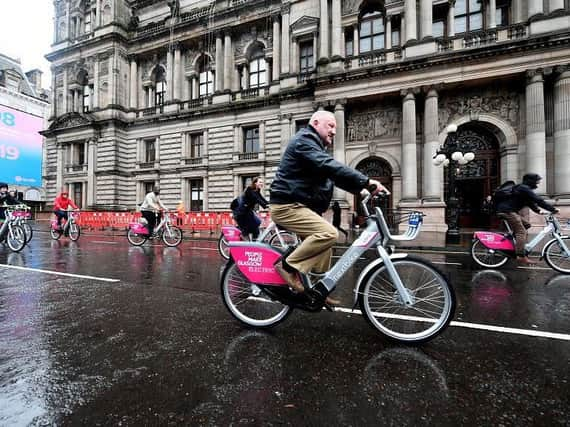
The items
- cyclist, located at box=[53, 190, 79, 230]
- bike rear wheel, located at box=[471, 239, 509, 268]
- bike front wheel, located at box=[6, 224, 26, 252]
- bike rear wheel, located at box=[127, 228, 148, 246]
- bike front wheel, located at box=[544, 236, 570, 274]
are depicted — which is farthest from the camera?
cyclist, located at box=[53, 190, 79, 230]

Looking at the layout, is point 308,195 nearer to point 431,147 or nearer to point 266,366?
point 266,366

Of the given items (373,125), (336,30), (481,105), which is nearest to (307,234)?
(373,125)

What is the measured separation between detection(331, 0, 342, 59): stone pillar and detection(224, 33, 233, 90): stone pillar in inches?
371

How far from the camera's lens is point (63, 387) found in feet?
6.10

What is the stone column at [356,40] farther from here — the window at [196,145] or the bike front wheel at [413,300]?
the bike front wheel at [413,300]

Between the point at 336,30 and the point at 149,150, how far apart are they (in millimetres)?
19082

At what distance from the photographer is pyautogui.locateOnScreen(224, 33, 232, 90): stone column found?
80.2 feet

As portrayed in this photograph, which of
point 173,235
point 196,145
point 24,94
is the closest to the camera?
point 173,235

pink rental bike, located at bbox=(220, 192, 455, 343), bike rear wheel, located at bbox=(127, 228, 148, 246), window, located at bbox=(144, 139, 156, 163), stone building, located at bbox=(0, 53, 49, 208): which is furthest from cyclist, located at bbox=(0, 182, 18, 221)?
stone building, located at bbox=(0, 53, 49, 208)

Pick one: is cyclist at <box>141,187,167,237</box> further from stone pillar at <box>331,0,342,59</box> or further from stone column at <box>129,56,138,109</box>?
stone column at <box>129,56,138,109</box>

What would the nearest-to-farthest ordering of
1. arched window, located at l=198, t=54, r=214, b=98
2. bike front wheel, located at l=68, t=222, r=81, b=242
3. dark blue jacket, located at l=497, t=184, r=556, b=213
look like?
1. dark blue jacket, located at l=497, t=184, r=556, b=213
2. bike front wheel, located at l=68, t=222, r=81, b=242
3. arched window, located at l=198, t=54, r=214, b=98

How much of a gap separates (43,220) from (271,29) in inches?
1145

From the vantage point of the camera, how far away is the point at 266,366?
2.12 metres

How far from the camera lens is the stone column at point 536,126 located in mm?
14859
